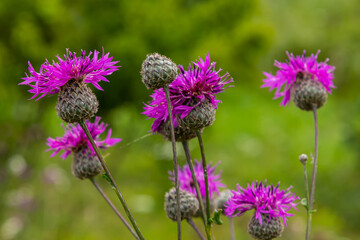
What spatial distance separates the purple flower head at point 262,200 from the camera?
1812 millimetres

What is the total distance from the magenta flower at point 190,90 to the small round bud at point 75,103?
0.21 meters

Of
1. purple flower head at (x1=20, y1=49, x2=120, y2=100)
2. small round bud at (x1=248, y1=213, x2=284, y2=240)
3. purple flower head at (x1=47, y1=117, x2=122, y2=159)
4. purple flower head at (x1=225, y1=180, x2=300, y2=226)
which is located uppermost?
purple flower head at (x1=20, y1=49, x2=120, y2=100)

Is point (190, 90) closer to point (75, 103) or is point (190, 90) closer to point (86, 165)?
point (75, 103)

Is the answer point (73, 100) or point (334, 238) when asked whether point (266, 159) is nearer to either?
point (334, 238)

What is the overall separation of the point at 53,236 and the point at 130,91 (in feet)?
7.94

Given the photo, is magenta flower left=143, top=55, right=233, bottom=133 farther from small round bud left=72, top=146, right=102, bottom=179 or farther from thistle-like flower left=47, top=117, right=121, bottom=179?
small round bud left=72, top=146, right=102, bottom=179

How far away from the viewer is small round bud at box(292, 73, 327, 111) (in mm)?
2260

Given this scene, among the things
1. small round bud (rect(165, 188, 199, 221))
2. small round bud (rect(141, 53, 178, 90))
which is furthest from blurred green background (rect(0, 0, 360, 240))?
small round bud (rect(141, 53, 178, 90))

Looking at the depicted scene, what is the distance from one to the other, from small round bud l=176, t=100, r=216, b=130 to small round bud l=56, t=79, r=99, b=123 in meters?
0.33

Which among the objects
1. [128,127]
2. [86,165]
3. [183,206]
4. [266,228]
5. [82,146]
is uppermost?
[128,127]

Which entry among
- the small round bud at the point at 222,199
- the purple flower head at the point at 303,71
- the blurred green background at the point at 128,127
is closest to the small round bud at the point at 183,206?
the small round bud at the point at 222,199

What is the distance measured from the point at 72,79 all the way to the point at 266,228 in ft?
2.97

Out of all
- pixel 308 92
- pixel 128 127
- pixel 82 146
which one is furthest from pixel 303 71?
pixel 128 127

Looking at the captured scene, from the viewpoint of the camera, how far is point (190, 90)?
5.81 feet
